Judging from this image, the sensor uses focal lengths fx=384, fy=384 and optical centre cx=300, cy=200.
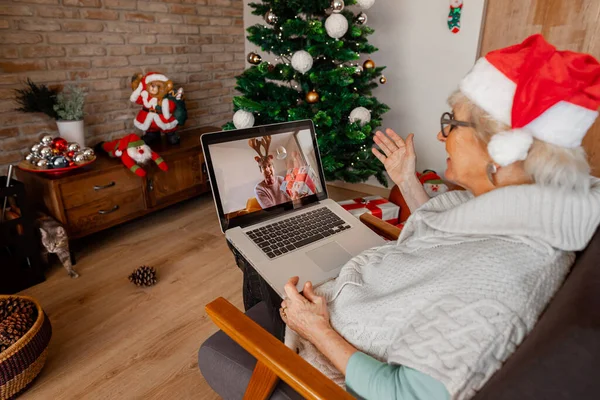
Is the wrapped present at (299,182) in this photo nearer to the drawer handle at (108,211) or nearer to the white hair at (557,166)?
the white hair at (557,166)

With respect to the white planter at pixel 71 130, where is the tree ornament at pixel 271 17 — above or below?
above

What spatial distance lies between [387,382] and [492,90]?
2.05ft

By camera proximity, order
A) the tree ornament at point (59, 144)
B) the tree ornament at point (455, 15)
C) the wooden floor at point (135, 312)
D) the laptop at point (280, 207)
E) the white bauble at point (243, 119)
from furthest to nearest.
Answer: the tree ornament at point (455, 15), the white bauble at point (243, 119), the tree ornament at point (59, 144), the wooden floor at point (135, 312), the laptop at point (280, 207)

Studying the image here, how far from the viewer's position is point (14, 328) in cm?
140

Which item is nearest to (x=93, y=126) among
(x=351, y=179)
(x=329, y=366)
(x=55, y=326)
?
(x=55, y=326)

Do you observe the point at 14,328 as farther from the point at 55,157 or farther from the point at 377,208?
the point at 377,208

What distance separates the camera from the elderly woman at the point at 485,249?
2.11ft

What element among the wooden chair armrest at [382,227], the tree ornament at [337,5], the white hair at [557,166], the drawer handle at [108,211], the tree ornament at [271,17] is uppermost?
the tree ornament at [337,5]

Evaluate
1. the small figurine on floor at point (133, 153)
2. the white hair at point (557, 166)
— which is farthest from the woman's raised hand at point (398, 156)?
the small figurine on floor at point (133, 153)

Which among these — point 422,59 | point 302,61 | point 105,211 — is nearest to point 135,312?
point 105,211

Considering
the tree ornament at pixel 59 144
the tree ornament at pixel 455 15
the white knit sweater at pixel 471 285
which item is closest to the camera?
the white knit sweater at pixel 471 285

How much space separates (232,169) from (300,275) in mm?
407

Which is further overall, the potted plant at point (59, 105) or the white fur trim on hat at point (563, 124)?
the potted plant at point (59, 105)

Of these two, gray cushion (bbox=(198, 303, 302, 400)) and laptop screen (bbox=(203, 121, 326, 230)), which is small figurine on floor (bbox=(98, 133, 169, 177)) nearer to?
laptop screen (bbox=(203, 121, 326, 230))
